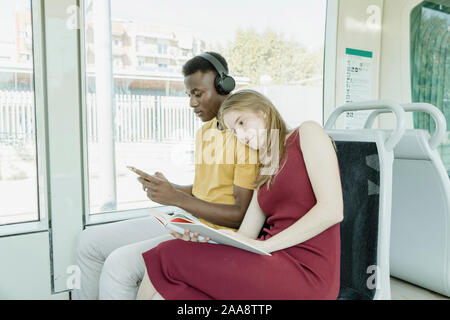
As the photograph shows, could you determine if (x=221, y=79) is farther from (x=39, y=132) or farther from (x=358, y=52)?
(x=358, y=52)

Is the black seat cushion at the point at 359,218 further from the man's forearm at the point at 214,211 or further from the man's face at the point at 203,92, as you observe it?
the man's face at the point at 203,92

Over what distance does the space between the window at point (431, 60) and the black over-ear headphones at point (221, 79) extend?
180cm

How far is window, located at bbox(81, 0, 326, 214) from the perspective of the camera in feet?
6.30

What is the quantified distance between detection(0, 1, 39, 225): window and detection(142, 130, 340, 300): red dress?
42.2 inches

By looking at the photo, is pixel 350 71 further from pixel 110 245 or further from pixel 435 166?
pixel 110 245

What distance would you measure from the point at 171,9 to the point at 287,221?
149 cm

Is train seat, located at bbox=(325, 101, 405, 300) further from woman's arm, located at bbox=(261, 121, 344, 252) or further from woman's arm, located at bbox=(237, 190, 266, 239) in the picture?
woman's arm, located at bbox=(237, 190, 266, 239)

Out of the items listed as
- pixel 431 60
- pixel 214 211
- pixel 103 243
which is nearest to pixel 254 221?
pixel 214 211

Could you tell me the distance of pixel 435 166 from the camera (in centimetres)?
137

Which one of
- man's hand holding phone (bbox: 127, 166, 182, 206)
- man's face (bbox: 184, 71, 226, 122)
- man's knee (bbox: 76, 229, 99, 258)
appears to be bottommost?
man's knee (bbox: 76, 229, 99, 258)

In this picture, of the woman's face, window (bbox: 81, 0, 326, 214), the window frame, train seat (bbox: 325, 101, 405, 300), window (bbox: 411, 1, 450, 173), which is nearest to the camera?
train seat (bbox: 325, 101, 405, 300)

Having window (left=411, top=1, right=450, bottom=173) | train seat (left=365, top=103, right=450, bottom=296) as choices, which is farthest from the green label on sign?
train seat (left=365, top=103, right=450, bottom=296)

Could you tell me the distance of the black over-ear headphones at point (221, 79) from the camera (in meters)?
1.54
